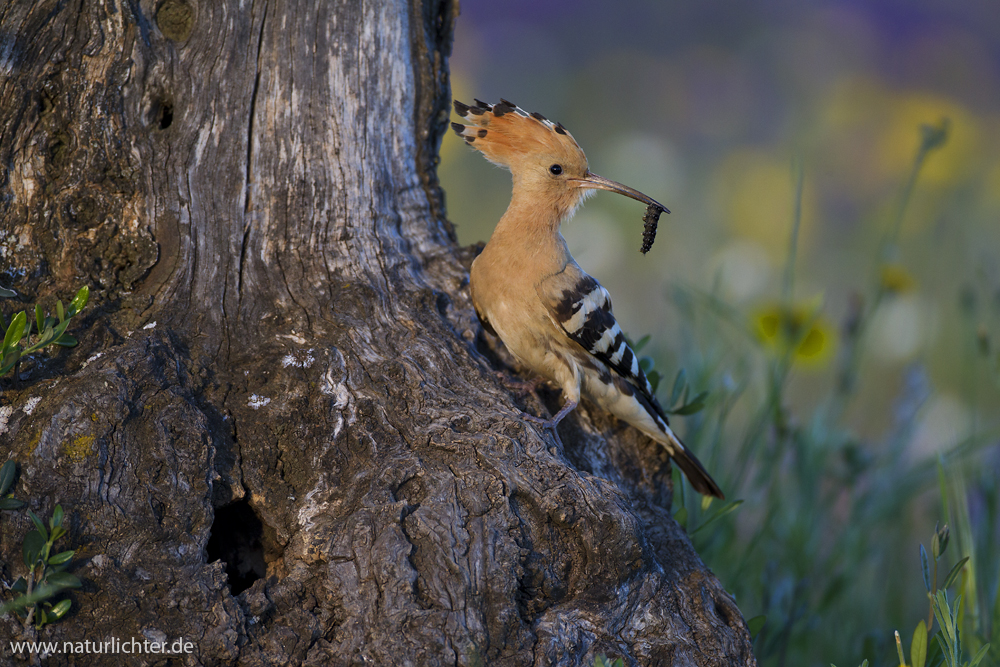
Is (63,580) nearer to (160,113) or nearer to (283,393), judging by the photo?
(283,393)

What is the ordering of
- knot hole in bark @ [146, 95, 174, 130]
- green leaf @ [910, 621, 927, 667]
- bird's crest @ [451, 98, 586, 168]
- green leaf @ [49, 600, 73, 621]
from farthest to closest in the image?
bird's crest @ [451, 98, 586, 168], knot hole in bark @ [146, 95, 174, 130], green leaf @ [910, 621, 927, 667], green leaf @ [49, 600, 73, 621]

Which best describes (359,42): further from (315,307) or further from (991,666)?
(991,666)

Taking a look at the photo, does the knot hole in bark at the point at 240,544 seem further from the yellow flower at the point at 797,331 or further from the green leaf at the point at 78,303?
the yellow flower at the point at 797,331

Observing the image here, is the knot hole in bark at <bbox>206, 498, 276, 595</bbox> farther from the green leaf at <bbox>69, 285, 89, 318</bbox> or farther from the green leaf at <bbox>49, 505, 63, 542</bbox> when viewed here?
the green leaf at <bbox>69, 285, 89, 318</bbox>

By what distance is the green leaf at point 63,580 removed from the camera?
1.36m

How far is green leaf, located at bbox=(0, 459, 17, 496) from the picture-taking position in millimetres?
1436

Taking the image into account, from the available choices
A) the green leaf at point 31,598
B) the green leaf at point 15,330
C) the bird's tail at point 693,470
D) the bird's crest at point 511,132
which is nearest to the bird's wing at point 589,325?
the bird's tail at point 693,470

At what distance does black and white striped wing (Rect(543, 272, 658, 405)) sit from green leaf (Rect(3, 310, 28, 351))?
1330 millimetres

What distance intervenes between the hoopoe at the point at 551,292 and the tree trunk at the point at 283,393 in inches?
3.2

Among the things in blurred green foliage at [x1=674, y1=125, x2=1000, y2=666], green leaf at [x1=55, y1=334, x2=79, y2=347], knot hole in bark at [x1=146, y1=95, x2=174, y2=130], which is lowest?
blurred green foliage at [x1=674, y1=125, x2=1000, y2=666]

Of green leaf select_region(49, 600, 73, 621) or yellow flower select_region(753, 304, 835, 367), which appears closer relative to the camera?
green leaf select_region(49, 600, 73, 621)

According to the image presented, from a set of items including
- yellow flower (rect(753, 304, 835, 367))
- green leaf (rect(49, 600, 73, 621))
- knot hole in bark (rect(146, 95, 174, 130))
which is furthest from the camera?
yellow flower (rect(753, 304, 835, 367))

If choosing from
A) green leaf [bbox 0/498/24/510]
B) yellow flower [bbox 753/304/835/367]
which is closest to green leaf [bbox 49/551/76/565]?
green leaf [bbox 0/498/24/510]

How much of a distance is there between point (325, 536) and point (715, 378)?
197 cm
